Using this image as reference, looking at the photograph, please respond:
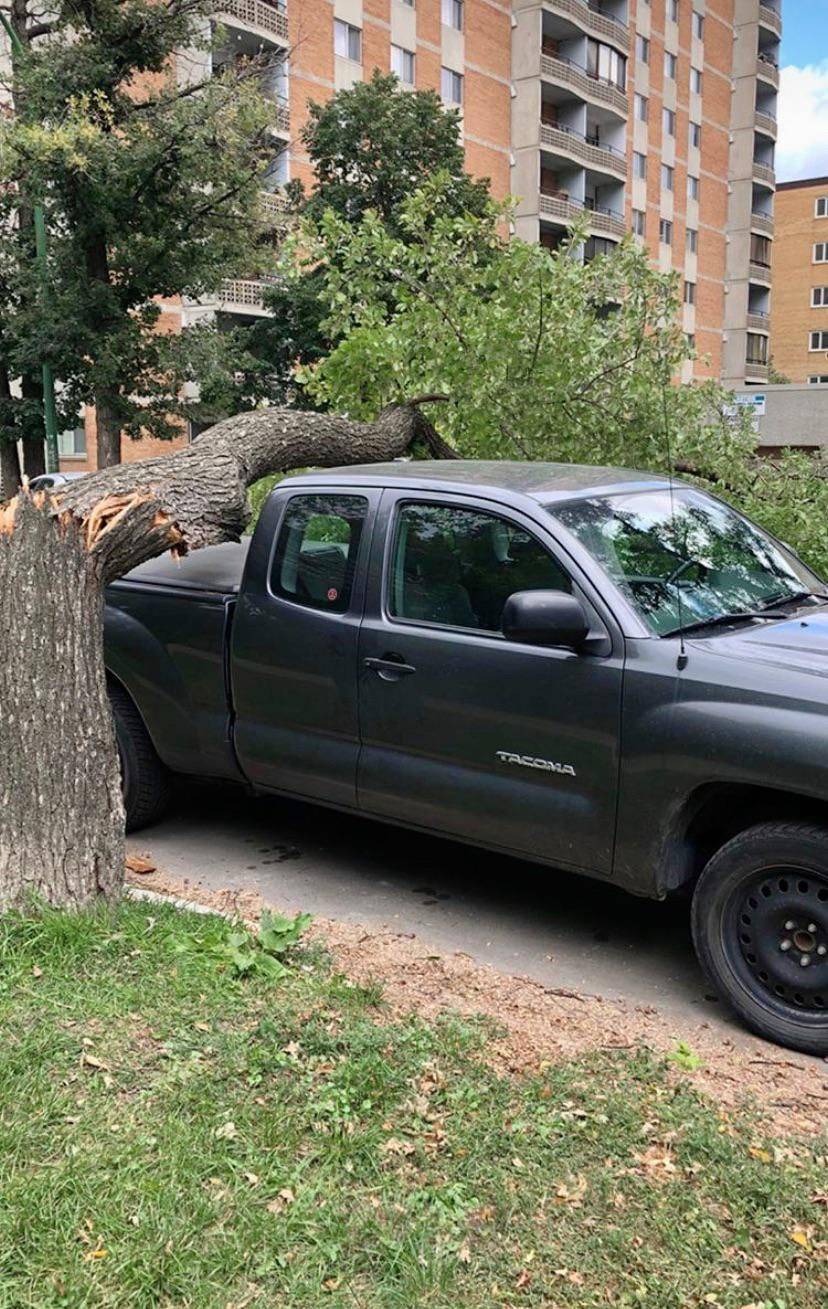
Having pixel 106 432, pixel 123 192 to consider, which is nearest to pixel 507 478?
pixel 123 192

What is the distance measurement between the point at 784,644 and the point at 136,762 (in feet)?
11.0

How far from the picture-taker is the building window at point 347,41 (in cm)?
3772

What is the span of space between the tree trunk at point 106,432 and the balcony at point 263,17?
1627cm

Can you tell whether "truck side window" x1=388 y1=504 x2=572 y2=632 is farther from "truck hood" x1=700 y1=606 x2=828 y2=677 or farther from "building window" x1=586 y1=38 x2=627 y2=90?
"building window" x1=586 y1=38 x2=627 y2=90

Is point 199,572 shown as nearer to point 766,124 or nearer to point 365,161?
point 365,161

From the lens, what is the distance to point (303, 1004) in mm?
3520

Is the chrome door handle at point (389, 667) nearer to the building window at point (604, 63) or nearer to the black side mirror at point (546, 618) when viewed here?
the black side mirror at point (546, 618)

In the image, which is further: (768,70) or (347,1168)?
(768,70)

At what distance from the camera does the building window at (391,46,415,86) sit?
4009 centimetres

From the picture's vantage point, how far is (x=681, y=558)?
444 cm

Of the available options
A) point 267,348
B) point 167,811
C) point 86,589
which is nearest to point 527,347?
point 167,811

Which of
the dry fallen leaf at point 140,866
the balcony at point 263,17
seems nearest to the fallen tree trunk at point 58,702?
the dry fallen leaf at point 140,866

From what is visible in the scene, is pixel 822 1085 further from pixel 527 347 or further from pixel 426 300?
pixel 426 300

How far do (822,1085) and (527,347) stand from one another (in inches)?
240
